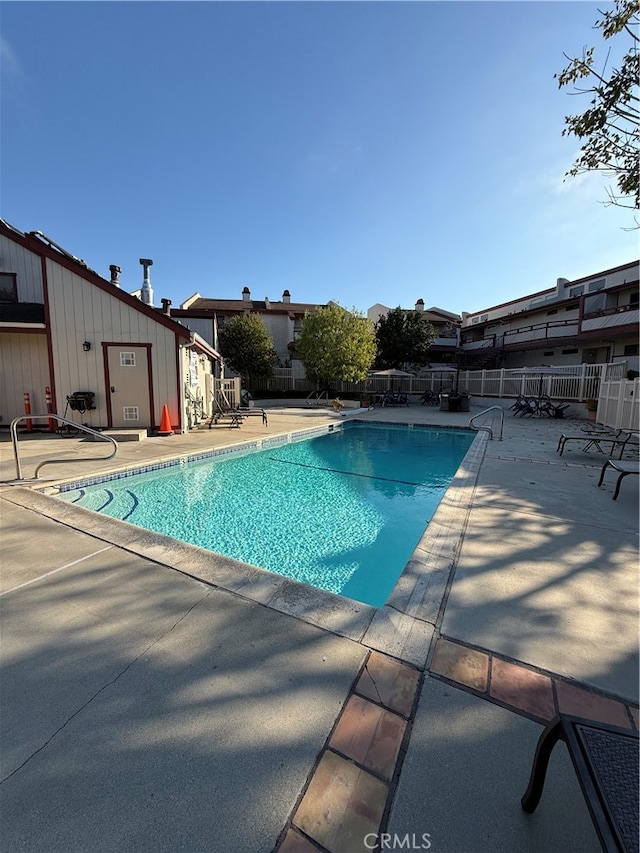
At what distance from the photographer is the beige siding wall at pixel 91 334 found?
357 inches

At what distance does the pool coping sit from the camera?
85.1 inches

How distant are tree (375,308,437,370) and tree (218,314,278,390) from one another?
8213 millimetres

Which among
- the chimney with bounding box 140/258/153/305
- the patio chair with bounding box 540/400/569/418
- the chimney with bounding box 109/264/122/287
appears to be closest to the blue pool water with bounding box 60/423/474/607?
the chimney with bounding box 140/258/153/305

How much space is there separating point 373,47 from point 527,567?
9096 mm

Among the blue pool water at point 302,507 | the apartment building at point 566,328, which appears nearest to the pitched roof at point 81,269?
the blue pool water at point 302,507

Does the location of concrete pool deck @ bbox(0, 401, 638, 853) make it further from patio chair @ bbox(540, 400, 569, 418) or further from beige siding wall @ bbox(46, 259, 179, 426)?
patio chair @ bbox(540, 400, 569, 418)

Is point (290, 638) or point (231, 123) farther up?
point (231, 123)

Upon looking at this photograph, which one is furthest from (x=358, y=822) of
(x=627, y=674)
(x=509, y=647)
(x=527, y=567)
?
(x=527, y=567)

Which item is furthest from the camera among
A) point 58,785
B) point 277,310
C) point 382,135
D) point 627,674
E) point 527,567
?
point 277,310

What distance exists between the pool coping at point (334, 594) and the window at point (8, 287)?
8819mm

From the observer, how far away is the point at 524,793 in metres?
1.29

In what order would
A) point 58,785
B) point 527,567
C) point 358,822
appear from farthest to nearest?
point 527,567
point 58,785
point 358,822

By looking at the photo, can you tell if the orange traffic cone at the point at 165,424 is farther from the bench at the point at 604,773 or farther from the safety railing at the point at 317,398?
the safety railing at the point at 317,398

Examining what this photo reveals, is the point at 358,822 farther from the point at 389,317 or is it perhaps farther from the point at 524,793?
the point at 389,317
